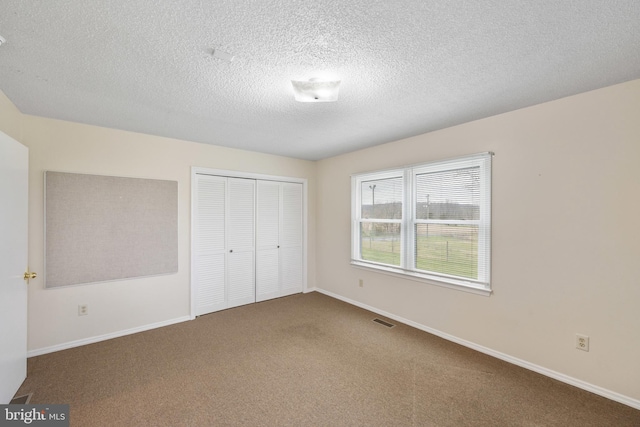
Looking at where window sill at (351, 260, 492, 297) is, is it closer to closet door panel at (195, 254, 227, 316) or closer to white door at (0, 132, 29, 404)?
closet door panel at (195, 254, 227, 316)

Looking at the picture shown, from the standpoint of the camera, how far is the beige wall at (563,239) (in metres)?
2.03

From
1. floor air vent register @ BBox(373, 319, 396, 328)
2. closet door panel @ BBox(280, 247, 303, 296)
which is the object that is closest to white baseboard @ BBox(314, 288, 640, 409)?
floor air vent register @ BBox(373, 319, 396, 328)

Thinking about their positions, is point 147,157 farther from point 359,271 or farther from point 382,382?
point 382,382

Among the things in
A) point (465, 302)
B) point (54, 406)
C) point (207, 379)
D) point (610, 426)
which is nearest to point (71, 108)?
point (54, 406)

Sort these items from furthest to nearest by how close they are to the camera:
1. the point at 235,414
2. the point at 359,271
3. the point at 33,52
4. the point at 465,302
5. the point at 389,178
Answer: the point at 359,271 → the point at 389,178 → the point at 465,302 → the point at 235,414 → the point at 33,52

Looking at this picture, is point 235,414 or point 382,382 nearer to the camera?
point 235,414

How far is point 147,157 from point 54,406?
2.54 metres

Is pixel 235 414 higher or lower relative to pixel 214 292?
lower

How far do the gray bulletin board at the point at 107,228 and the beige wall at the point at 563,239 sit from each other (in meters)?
3.47

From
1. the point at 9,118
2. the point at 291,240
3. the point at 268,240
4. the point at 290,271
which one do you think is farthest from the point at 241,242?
the point at 9,118

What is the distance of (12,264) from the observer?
203 cm

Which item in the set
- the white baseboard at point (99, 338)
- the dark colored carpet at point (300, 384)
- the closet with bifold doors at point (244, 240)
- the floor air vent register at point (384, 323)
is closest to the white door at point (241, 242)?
the closet with bifold doors at point (244, 240)

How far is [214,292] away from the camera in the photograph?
3924mm

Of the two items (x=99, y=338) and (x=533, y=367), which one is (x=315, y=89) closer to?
(x=533, y=367)
